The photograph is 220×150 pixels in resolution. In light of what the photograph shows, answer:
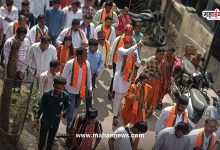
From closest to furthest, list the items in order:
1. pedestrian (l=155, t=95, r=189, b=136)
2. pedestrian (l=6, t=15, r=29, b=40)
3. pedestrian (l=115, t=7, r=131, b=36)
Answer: pedestrian (l=155, t=95, r=189, b=136) → pedestrian (l=6, t=15, r=29, b=40) → pedestrian (l=115, t=7, r=131, b=36)

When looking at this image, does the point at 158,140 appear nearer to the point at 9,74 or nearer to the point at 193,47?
the point at 9,74

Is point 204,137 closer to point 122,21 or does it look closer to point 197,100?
point 197,100

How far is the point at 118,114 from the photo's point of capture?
→ 916cm

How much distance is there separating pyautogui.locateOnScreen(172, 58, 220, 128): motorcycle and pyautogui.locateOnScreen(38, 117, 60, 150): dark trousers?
299 cm

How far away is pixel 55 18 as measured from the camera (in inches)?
413

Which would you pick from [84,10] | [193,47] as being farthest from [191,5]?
[84,10]

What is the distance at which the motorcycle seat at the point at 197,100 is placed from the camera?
9.12 m

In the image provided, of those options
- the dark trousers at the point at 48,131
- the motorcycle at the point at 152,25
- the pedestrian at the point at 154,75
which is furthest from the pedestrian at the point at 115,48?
the motorcycle at the point at 152,25

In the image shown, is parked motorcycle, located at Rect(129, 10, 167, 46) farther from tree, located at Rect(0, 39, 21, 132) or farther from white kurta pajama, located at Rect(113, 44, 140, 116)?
tree, located at Rect(0, 39, 21, 132)

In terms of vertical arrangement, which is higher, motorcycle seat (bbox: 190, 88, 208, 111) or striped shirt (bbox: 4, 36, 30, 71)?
striped shirt (bbox: 4, 36, 30, 71)

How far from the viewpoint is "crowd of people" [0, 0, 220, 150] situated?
667 centimetres

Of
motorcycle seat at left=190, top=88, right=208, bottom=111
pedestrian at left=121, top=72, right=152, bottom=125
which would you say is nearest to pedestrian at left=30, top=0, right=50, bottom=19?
motorcycle seat at left=190, top=88, right=208, bottom=111

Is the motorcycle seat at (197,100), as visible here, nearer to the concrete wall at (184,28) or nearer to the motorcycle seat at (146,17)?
the concrete wall at (184,28)

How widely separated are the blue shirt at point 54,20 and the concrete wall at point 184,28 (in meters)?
4.45
